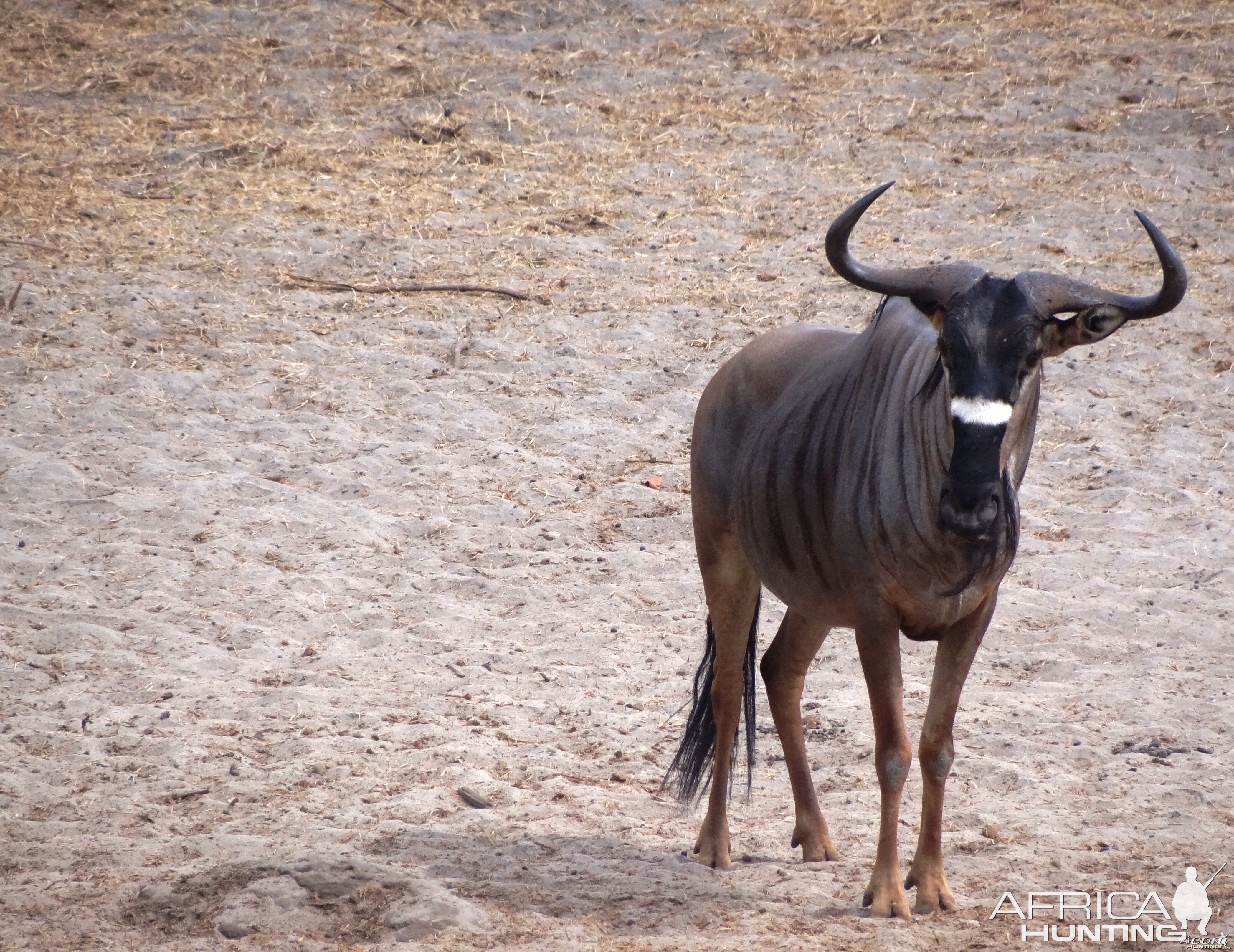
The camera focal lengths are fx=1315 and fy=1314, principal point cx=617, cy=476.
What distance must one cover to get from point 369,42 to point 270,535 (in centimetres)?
694

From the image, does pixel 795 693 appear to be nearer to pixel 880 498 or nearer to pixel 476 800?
pixel 880 498

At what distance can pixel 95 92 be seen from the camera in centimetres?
1155

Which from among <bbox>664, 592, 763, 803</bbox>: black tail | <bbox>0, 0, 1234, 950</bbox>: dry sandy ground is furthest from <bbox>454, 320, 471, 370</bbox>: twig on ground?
<bbox>664, 592, 763, 803</bbox>: black tail

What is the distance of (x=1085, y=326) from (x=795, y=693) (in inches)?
70.5

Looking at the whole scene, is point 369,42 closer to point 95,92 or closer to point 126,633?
point 95,92

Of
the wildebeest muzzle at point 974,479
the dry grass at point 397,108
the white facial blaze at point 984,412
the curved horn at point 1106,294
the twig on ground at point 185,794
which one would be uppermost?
the dry grass at point 397,108

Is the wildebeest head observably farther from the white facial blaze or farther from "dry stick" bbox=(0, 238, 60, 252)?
"dry stick" bbox=(0, 238, 60, 252)

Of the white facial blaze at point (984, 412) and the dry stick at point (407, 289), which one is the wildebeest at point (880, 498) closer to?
the white facial blaze at point (984, 412)

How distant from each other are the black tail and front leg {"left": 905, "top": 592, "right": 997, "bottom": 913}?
895 millimetres

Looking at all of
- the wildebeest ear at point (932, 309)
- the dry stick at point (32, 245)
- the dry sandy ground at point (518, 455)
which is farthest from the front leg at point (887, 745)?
the dry stick at point (32, 245)

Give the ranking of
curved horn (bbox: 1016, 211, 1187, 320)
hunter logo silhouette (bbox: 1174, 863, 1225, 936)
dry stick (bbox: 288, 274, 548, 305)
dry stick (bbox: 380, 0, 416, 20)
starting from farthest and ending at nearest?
dry stick (bbox: 380, 0, 416, 20), dry stick (bbox: 288, 274, 548, 305), hunter logo silhouette (bbox: 1174, 863, 1225, 936), curved horn (bbox: 1016, 211, 1187, 320)

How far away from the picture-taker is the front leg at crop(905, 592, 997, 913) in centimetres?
416

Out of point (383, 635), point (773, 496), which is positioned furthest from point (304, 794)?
point (773, 496)

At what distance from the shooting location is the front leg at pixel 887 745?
4086 mm
